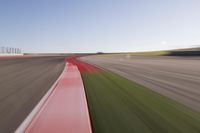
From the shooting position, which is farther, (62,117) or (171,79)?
(171,79)

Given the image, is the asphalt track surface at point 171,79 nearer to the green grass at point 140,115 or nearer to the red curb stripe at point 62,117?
the green grass at point 140,115

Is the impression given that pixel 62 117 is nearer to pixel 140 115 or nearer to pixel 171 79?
pixel 140 115

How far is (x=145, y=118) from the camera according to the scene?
5.09 metres

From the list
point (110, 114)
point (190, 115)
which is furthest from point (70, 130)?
point (190, 115)

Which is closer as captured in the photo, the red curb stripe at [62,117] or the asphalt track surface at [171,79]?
the red curb stripe at [62,117]

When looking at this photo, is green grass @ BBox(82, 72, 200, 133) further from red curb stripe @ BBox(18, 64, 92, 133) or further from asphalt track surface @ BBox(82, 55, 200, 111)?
asphalt track surface @ BBox(82, 55, 200, 111)

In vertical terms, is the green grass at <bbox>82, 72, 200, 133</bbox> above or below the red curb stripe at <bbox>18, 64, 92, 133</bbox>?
above

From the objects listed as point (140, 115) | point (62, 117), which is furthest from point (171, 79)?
point (62, 117)

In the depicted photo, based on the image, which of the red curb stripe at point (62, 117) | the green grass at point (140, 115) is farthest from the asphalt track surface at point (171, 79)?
the red curb stripe at point (62, 117)

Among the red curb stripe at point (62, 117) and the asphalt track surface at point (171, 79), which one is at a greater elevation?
the asphalt track surface at point (171, 79)

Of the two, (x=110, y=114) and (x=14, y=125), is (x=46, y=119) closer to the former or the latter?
(x=14, y=125)

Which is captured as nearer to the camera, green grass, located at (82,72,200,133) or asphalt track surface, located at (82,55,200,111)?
green grass, located at (82,72,200,133)

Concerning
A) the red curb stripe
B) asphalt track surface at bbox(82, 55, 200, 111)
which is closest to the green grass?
the red curb stripe

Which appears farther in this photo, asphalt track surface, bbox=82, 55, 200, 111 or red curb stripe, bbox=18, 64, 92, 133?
asphalt track surface, bbox=82, 55, 200, 111
